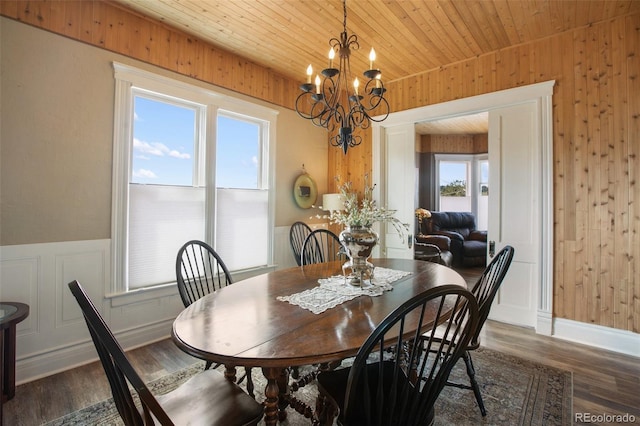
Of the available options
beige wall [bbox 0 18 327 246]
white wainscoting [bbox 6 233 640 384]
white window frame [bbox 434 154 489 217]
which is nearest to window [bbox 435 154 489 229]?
white window frame [bbox 434 154 489 217]

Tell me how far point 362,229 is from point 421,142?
612cm

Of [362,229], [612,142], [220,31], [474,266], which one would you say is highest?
[220,31]

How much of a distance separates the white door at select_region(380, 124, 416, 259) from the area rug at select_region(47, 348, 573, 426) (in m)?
1.87

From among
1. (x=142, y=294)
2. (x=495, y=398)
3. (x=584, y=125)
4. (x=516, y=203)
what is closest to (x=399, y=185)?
Answer: (x=516, y=203)

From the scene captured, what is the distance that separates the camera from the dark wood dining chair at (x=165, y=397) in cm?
86

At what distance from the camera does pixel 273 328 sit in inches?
52.1

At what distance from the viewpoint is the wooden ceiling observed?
2553 millimetres

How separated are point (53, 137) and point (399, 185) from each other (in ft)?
12.0

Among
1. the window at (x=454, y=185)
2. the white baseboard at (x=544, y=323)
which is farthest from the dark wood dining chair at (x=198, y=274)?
the window at (x=454, y=185)

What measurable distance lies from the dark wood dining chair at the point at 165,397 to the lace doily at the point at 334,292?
1.64 ft

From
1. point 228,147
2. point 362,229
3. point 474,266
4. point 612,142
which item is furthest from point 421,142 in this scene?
point 362,229

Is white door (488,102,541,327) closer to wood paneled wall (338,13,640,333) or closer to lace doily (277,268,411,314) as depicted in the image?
wood paneled wall (338,13,640,333)

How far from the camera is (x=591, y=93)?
2.83 m

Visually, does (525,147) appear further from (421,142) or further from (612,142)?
(421,142)
